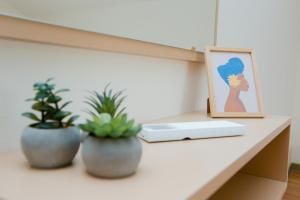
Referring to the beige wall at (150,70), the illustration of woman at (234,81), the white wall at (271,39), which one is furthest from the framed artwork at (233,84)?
the white wall at (271,39)

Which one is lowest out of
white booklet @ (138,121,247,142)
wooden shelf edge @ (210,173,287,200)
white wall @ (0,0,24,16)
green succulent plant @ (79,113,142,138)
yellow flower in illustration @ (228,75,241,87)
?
wooden shelf edge @ (210,173,287,200)

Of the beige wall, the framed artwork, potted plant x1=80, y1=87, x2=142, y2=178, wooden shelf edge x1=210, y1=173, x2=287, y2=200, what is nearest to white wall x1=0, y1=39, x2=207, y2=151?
the beige wall

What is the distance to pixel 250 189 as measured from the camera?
111 cm

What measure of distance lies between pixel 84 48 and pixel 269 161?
2.86 feet

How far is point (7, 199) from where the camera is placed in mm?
372

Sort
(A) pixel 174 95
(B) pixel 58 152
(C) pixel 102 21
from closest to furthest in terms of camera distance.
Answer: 1. (B) pixel 58 152
2. (C) pixel 102 21
3. (A) pixel 174 95

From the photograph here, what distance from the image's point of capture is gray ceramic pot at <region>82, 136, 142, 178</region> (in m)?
0.43

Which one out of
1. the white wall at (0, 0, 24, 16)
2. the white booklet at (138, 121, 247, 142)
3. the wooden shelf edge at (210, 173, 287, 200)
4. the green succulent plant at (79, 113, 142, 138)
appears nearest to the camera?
the green succulent plant at (79, 113, 142, 138)

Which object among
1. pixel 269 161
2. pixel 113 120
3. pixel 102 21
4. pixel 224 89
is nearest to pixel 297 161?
pixel 269 161

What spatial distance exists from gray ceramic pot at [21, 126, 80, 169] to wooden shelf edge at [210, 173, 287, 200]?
70cm

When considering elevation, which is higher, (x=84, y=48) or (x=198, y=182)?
(x=84, y=48)

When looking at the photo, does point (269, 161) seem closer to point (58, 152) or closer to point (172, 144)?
point (172, 144)

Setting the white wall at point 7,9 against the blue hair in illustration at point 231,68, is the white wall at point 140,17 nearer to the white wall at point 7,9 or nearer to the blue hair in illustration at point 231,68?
the white wall at point 7,9

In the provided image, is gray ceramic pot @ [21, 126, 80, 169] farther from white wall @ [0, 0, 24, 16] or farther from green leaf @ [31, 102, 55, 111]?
white wall @ [0, 0, 24, 16]
